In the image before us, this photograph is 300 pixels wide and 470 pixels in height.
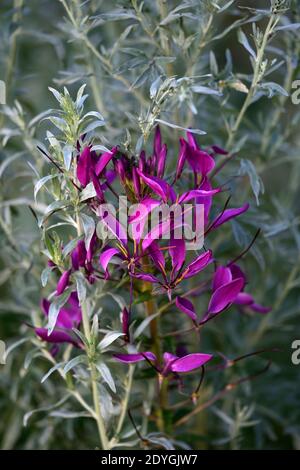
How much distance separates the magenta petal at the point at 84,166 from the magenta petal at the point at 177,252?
98 millimetres

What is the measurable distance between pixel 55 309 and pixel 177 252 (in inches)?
5.1

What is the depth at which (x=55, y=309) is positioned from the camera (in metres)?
0.66

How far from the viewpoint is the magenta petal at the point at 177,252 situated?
0.64 metres

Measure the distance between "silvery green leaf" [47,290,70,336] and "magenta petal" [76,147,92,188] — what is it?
11cm

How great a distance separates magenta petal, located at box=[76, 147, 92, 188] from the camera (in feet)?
2.01

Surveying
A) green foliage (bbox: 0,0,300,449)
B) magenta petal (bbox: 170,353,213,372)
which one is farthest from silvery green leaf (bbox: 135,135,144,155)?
magenta petal (bbox: 170,353,213,372)

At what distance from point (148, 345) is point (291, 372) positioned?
0.51 meters

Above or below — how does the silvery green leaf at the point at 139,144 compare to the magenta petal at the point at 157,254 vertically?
above

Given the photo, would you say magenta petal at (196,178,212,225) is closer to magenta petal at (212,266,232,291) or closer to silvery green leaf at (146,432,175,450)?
magenta petal at (212,266,232,291)

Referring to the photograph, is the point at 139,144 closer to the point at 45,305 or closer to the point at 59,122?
the point at 59,122

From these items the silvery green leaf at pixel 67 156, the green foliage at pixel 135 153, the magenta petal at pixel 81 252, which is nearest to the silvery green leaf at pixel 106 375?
the green foliage at pixel 135 153

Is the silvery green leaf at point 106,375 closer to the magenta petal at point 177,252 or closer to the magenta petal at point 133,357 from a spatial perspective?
the magenta petal at point 133,357

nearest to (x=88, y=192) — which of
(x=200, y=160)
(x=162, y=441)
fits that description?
(x=200, y=160)
